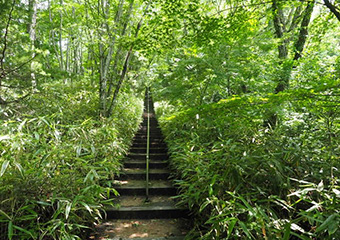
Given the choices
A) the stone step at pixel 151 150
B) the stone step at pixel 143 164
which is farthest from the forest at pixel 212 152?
the stone step at pixel 151 150

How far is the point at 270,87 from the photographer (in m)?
5.21

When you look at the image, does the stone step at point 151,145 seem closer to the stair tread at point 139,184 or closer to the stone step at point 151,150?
the stone step at point 151,150

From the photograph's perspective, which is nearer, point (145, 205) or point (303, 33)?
point (145, 205)

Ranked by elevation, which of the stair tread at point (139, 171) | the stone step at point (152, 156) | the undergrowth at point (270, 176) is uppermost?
the undergrowth at point (270, 176)

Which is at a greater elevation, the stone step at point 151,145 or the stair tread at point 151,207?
the stone step at point 151,145

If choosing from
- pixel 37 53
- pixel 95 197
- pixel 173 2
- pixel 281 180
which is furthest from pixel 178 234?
pixel 173 2

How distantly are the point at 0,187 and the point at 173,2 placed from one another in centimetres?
361

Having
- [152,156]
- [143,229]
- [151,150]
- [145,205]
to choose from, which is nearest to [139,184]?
[145,205]

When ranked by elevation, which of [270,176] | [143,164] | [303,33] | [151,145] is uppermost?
[303,33]

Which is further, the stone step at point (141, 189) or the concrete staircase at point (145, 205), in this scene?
the stone step at point (141, 189)

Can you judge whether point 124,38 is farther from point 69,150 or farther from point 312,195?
point 312,195

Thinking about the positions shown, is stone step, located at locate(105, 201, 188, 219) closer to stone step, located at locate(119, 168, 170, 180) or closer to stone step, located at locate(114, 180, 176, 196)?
stone step, located at locate(114, 180, 176, 196)

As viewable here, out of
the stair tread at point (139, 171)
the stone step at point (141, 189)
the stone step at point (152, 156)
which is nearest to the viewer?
the stone step at point (141, 189)

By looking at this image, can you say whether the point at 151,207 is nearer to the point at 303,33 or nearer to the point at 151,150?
the point at 151,150
